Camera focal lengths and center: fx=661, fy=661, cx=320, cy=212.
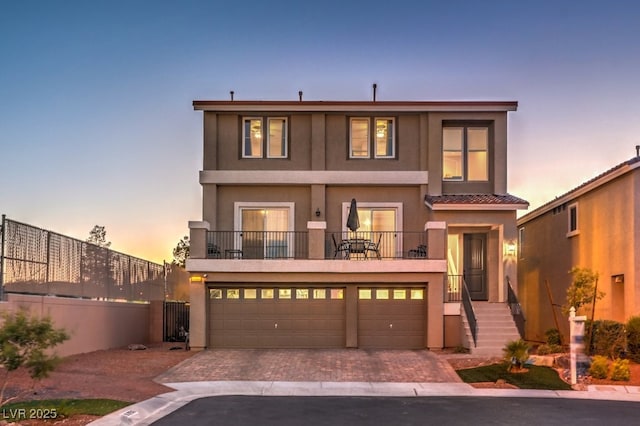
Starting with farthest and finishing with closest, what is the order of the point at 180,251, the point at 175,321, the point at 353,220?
the point at 180,251
the point at 175,321
the point at 353,220

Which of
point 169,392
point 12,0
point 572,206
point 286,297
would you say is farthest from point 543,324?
point 12,0

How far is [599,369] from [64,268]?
14.2 metres

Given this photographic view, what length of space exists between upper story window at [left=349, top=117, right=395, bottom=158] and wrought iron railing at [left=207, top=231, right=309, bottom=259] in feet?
11.8

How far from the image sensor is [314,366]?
1794cm

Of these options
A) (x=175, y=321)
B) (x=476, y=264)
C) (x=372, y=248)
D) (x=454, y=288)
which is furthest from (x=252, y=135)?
(x=476, y=264)

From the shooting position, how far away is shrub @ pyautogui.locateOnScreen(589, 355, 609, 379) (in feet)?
51.5

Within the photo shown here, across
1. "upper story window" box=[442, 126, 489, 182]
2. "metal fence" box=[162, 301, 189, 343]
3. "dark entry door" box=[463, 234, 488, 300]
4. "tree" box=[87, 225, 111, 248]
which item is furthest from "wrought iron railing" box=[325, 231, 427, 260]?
"tree" box=[87, 225, 111, 248]

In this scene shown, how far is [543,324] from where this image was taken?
85.5 feet

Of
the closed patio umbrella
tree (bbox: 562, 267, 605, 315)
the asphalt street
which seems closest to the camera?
the asphalt street

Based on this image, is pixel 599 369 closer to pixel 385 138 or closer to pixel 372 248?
pixel 372 248

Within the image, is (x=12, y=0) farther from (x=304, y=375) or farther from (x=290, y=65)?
(x=304, y=375)

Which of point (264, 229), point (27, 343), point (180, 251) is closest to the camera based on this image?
point (27, 343)

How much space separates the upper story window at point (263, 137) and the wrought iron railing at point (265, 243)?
9.33 feet

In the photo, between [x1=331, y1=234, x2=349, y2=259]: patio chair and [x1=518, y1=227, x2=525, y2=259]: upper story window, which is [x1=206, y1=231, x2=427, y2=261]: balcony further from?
[x1=518, y1=227, x2=525, y2=259]: upper story window
